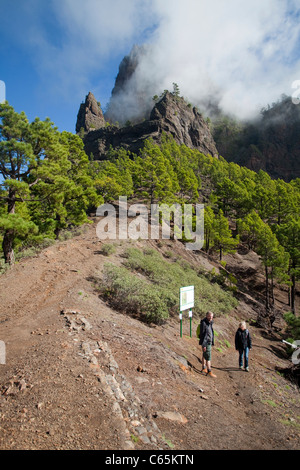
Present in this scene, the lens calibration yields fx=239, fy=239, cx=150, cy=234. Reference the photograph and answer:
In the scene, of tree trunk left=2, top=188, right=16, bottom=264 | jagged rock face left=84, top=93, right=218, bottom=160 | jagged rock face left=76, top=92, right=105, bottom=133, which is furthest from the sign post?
jagged rock face left=76, top=92, right=105, bottom=133

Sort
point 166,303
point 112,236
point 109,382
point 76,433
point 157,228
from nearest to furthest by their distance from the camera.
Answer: point 76,433 < point 109,382 < point 166,303 < point 112,236 < point 157,228

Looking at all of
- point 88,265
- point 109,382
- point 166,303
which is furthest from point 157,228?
point 109,382

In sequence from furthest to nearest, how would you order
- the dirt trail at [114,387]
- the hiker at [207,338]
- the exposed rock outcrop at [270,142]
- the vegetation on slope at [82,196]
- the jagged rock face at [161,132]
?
the exposed rock outcrop at [270,142], the jagged rock face at [161,132], the vegetation on slope at [82,196], the hiker at [207,338], the dirt trail at [114,387]

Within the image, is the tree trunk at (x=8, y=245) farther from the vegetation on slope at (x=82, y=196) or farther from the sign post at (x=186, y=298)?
the sign post at (x=186, y=298)

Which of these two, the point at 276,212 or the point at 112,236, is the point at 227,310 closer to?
the point at 112,236

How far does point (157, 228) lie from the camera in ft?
95.0

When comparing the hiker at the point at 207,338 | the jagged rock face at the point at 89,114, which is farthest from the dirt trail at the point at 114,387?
the jagged rock face at the point at 89,114

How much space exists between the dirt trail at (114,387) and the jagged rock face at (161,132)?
3103 inches

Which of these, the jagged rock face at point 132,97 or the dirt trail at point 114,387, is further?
the jagged rock face at point 132,97

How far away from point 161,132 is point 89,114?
262 feet

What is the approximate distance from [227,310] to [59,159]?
48.8 ft

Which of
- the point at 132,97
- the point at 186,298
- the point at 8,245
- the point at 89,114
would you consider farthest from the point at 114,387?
the point at 132,97

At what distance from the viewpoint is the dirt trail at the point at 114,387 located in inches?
138
